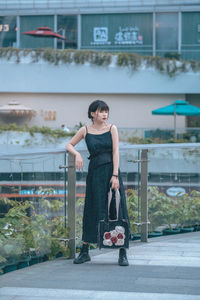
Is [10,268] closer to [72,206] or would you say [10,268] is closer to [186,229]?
[72,206]

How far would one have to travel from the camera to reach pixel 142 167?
7066mm

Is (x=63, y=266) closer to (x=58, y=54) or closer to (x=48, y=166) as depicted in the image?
(x=48, y=166)

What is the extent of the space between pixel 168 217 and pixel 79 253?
2.04 m

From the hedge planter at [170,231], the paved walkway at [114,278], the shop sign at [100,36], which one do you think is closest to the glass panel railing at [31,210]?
the paved walkway at [114,278]

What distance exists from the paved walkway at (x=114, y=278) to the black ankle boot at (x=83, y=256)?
62 mm

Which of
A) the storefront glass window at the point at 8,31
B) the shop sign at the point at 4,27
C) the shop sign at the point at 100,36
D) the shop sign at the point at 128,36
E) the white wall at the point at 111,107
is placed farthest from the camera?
the shop sign at the point at 4,27

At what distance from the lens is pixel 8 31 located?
118 feet

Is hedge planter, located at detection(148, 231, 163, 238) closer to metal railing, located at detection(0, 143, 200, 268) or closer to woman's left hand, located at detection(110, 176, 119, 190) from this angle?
metal railing, located at detection(0, 143, 200, 268)

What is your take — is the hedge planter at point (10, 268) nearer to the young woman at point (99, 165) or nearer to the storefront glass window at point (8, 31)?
the young woman at point (99, 165)

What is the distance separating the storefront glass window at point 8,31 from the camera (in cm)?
3516

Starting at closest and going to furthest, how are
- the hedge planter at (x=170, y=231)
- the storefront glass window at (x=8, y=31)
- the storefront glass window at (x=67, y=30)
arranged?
the hedge planter at (x=170, y=231)
the storefront glass window at (x=8, y=31)
the storefront glass window at (x=67, y=30)

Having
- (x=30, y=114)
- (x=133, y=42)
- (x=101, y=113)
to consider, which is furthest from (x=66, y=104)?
(x=101, y=113)

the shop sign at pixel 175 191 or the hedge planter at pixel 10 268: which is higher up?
the shop sign at pixel 175 191

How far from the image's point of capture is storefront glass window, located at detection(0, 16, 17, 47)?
35156 mm
